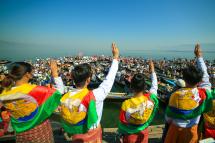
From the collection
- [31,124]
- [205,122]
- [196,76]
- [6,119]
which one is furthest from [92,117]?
[6,119]

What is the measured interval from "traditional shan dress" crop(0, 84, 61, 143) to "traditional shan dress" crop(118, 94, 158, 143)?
103cm

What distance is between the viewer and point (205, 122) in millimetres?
3650

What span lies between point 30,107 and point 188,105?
7.13 ft

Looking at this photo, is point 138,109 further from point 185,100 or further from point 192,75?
point 192,75

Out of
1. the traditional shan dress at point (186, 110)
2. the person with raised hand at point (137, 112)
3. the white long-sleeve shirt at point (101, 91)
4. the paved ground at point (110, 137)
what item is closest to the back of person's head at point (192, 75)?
the traditional shan dress at point (186, 110)

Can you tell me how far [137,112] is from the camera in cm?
309

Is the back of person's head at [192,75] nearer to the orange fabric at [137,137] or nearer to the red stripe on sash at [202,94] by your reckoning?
the red stripe on sash at [202,94]

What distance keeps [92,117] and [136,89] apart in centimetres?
91

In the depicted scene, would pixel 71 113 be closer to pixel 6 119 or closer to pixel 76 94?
pixel 76 94

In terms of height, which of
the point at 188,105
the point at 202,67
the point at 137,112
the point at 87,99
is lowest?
the point at 137,112

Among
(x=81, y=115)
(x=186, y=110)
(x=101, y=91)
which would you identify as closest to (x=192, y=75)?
(x=186, y=110)

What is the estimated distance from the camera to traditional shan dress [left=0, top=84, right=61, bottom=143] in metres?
2.70

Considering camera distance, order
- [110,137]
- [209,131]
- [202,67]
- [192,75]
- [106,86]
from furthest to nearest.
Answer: [110,137], [209,131], [202,67], [192,75], [106,86]

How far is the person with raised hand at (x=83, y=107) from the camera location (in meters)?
2.51
